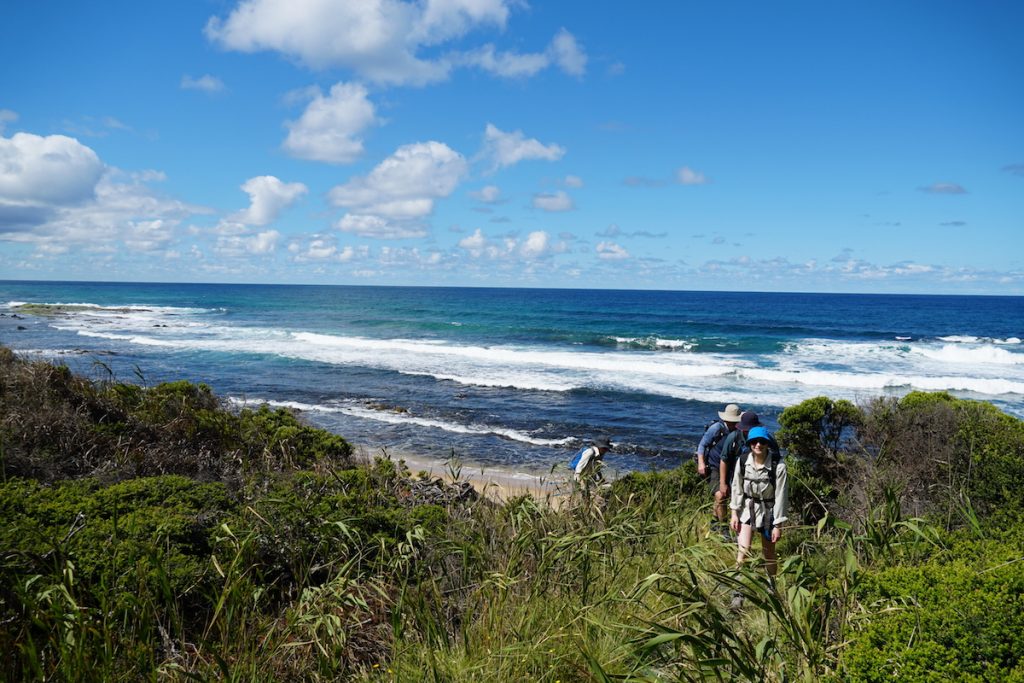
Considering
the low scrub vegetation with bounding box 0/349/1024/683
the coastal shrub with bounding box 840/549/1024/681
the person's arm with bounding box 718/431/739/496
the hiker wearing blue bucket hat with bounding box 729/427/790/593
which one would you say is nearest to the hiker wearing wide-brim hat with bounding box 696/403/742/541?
the person's arm with bounding box 718/431/739/496

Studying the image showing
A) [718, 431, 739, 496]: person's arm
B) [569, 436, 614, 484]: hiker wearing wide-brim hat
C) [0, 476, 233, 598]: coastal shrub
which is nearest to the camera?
[0, 476, 233, 598]: coastal shrub

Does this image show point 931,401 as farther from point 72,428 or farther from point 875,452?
point 72,428

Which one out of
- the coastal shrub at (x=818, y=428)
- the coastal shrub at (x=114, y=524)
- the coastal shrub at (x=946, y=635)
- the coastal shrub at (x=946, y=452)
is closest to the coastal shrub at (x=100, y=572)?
the coastal shrub at (x=114, y=524)

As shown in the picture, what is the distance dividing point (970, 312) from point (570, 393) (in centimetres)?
7351

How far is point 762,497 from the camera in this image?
591cm

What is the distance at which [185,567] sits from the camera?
3.87 m

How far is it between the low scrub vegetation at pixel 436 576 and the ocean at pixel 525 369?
5.43 ft

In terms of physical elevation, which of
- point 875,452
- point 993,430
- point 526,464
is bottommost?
point 526,464

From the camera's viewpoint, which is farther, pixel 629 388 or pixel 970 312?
pixel 970 312

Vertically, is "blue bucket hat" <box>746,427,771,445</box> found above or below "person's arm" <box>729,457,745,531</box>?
above

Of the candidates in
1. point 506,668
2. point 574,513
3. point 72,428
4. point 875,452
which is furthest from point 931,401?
point 72,428

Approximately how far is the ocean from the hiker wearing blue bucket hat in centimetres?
288

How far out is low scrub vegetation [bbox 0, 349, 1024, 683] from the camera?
8.57 ft

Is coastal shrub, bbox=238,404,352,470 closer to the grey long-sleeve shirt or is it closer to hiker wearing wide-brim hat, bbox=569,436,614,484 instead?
hiker wearing wide-brim hat, bbox=569,436,614,484
